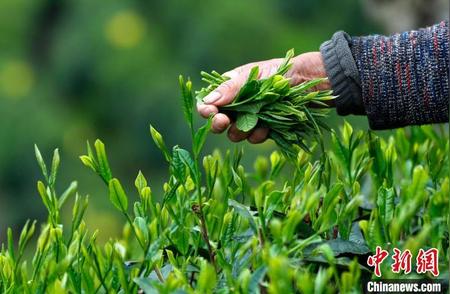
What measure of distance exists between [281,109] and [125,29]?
182 inches

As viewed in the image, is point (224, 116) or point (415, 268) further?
point (224, 116)

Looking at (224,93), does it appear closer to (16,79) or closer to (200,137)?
(200,137)

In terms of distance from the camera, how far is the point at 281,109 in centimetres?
149

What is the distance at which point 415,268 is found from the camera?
1.18 metres

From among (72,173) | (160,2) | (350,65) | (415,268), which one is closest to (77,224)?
(415,268)

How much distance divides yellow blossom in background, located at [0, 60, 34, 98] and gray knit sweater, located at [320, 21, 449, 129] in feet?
14.5

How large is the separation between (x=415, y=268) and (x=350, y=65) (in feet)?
2.27

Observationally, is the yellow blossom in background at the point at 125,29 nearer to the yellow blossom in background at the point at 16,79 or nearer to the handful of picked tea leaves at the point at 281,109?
the yellow blossom in background at the point at 16,79

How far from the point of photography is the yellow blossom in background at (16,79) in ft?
19.4

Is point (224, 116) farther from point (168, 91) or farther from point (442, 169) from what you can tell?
point (168, 91)

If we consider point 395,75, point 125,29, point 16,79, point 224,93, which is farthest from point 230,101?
point 16,79

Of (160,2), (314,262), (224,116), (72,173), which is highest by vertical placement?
(160,2)

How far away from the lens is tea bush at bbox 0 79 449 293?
1131mm

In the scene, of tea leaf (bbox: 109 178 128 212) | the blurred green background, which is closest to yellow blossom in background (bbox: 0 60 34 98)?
the blurred green background
